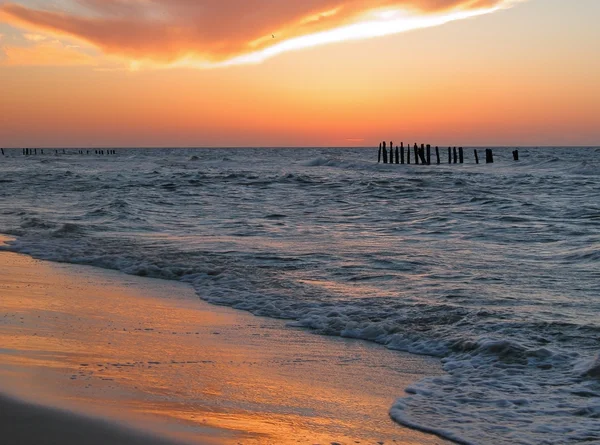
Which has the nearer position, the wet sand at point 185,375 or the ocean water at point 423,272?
the wet sand at point 185,375

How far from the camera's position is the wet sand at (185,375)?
4059 millimetres

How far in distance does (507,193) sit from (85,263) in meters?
17.6

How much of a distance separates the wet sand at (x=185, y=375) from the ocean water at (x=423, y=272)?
14.5 inches

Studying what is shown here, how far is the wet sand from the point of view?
160 inches

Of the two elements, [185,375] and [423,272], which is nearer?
[185,375]

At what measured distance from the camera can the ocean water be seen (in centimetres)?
502

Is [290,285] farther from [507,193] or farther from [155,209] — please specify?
[507,193]

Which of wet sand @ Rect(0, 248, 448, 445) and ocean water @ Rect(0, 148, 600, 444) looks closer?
wet sand @ Rect(0, 248, 448, 445)

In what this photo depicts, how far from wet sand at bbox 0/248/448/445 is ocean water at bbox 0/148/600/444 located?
0.37 meters

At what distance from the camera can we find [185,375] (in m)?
5.21

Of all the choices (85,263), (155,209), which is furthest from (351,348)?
(155,209)

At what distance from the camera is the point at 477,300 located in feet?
26.3

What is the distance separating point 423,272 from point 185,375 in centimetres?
539

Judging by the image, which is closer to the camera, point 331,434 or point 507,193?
point 331,434
